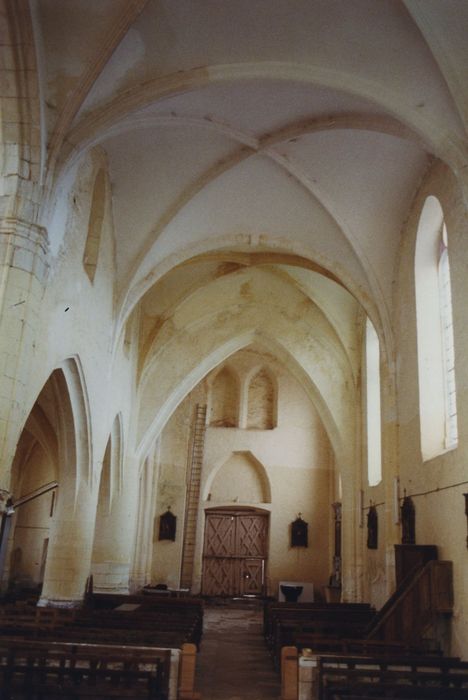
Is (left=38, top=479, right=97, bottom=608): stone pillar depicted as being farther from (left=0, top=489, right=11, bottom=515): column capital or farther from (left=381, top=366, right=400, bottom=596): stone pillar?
(left=381, top=366, right=400, bottom=596): stone pillar

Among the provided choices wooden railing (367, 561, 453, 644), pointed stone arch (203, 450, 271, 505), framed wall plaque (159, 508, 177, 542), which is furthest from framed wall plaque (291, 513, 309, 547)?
wooden railing (367, 561, 453, 644)

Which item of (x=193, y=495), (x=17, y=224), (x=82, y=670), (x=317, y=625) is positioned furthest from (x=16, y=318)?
(x=193, y=495)

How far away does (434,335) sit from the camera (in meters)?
11.1

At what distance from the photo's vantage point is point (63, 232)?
362 inches

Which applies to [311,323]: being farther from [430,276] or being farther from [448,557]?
[448,557]

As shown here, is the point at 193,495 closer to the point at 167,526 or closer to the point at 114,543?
the point at 167,526

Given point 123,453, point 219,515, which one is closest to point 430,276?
point 123,453

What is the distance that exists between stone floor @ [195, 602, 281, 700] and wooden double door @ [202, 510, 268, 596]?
5418mm

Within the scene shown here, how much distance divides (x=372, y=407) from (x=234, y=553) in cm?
962

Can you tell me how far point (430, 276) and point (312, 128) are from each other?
3255mm

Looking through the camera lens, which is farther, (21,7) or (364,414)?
(364,414)

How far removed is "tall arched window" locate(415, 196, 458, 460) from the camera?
1055 cm

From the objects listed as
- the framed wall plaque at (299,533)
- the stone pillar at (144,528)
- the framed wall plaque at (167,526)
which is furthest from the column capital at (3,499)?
the framed wall plaque at (299,533)

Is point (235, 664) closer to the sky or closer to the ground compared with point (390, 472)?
closer to the ground
